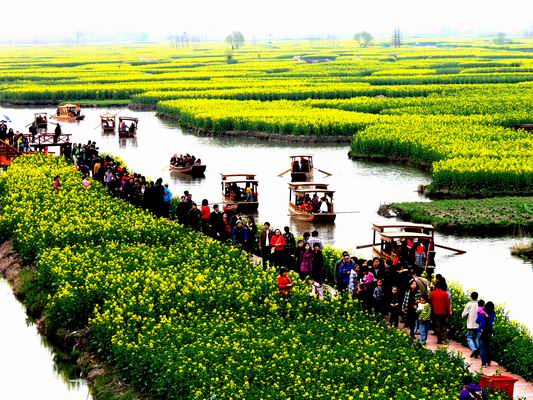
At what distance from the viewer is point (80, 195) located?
4453cm

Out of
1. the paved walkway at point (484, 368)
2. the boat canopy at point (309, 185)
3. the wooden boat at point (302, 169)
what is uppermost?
the paved walkway at point (484, 368)

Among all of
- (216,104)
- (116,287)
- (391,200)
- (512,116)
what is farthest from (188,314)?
(216,104)

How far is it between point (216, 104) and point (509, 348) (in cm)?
7797

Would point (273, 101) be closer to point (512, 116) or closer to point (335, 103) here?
point (335, 103)

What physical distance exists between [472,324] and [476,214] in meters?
22.6

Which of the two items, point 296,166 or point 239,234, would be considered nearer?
point 239,234

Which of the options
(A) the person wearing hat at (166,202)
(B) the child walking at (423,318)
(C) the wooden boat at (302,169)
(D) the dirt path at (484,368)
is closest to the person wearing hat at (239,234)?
(A) the person wearing hat at (166,202)

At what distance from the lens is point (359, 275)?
27.7 m

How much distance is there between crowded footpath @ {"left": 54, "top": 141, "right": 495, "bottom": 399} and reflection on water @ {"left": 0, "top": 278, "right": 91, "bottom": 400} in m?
5.87

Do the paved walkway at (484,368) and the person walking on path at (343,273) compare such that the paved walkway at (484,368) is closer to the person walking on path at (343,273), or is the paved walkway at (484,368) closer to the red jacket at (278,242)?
the person walking on path at (343,273)

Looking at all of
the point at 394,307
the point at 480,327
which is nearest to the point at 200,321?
the point at 394,307

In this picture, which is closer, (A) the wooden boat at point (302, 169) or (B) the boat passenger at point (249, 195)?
(B) the boat passenger at point (249, 195)

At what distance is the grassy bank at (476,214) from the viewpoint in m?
44.4

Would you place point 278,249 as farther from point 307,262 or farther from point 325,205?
point 325,205
